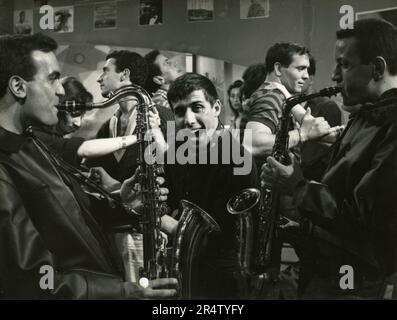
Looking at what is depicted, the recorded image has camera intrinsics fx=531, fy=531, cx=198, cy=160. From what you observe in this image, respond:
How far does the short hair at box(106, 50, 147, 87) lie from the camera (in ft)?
10.2

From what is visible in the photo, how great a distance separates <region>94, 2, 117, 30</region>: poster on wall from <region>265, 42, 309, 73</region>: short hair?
97cm

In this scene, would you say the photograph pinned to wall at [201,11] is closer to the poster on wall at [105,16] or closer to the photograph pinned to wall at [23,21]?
the poster on wall at [105,16]

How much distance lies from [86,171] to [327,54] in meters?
1.53

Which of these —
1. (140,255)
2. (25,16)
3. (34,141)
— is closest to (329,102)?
(140,255)

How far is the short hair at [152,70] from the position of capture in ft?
10.2

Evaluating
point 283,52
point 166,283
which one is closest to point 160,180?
point 166,283

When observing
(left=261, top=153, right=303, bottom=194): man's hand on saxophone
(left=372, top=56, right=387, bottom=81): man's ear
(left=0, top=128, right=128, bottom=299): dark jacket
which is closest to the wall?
(left=372, top=56, right=387, bottom=81): man's ear

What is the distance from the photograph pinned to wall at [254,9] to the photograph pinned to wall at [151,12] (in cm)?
49

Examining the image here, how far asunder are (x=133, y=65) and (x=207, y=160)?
2.35 ft

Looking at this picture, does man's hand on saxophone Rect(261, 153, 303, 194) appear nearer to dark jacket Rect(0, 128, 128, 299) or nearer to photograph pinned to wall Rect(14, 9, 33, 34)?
dark jacket Rect(0, 128, 128, 299)

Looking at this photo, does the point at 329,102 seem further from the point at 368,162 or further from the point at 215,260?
the point at 215,260

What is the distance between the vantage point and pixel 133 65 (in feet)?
10.3

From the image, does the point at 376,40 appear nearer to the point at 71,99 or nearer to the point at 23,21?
the point at 71,99

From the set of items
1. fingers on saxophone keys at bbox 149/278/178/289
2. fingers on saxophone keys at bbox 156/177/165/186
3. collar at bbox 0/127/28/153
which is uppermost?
collar at bbox 0/127/28/153
